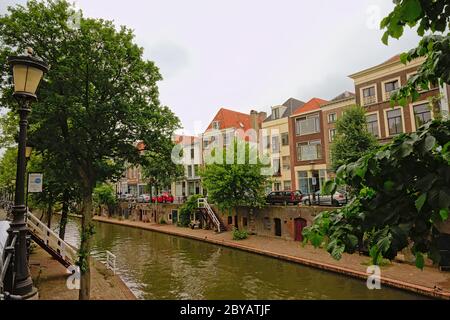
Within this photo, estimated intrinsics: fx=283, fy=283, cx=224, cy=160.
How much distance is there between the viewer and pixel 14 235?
4.73 m

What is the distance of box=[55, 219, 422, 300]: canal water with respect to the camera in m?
13.5

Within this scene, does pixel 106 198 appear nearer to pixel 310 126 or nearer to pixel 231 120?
pixel 231 120

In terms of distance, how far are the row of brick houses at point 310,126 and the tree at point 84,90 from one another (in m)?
8.32

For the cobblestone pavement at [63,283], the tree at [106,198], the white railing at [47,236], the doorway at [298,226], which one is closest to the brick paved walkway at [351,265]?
the doorway at [298,226]

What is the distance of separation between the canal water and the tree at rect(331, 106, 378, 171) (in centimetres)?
963

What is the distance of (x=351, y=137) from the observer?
22.2 metres

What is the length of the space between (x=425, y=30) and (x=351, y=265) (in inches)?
648

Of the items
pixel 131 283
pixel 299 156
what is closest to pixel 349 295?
pixel 131 283

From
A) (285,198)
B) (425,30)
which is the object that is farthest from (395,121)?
(425,30)

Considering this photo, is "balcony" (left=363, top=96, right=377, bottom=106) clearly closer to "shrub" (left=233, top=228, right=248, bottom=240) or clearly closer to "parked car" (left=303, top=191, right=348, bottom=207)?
"parked car" (left=303, top=191, right=348, bottom=207)

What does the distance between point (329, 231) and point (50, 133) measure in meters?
12.9

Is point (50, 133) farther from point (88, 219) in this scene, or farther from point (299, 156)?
point (299, 156)

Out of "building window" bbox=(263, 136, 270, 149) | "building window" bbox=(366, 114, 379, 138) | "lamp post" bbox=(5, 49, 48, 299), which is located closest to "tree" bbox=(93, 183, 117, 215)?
"building window" bbox=(263, 136, 270, 149)

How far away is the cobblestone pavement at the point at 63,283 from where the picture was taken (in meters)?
11.5
